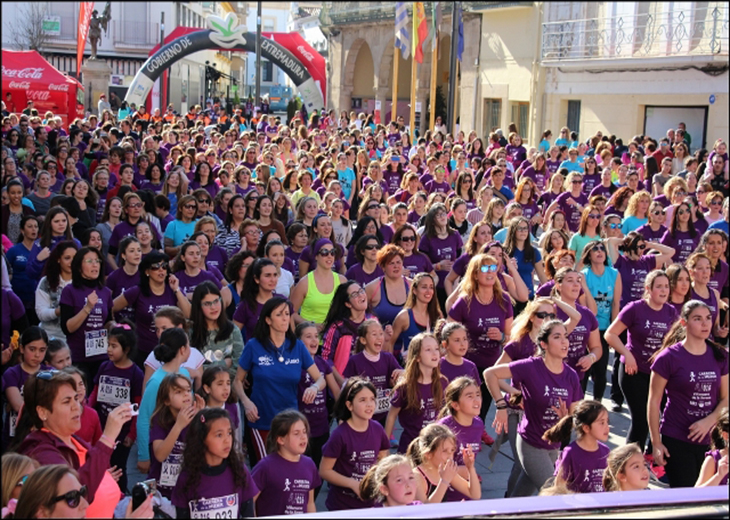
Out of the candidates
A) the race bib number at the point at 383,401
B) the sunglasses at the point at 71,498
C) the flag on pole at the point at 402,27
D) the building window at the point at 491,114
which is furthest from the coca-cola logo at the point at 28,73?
the sunglasses at the point at 71,498

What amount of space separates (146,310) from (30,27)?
39052mm

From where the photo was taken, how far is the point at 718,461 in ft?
15.2

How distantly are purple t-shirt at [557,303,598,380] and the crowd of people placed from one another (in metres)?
0.02

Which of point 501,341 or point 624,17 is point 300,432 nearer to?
point 501,341

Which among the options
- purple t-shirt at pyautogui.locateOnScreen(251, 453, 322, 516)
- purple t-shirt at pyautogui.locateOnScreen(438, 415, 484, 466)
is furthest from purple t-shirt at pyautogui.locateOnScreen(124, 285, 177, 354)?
purple t-shirt at pyautogui.locateOnScreen(438, 415, 484, 466)

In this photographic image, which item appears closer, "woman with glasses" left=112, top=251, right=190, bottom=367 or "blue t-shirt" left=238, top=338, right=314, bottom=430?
"blue t-shirt" left=238, top=338, right=314, bottom=430

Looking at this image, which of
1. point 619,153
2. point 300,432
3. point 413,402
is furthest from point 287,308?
point 619,153

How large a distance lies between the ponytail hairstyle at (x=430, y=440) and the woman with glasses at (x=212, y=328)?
5.78 ft

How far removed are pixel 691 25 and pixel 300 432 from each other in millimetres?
20482

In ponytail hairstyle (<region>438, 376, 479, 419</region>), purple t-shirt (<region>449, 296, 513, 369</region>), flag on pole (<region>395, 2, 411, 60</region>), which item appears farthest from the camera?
flag on pole (<region>395, 2, 411, 60</region>)

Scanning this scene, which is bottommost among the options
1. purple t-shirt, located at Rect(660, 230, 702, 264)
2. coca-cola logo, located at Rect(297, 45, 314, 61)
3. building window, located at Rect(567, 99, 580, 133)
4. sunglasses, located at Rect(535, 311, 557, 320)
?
sunglasses, located at Rect(535, 311, 557, 320)

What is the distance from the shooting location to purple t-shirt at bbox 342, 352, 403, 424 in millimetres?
5867

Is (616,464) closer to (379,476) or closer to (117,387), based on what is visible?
(379,476)

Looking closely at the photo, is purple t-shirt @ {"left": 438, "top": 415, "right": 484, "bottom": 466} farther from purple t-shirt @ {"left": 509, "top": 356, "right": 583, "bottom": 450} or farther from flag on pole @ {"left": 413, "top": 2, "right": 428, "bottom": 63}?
flag on pole @ {"left": 413, "top": 2, "right": 428, "bottom": 63}
